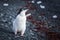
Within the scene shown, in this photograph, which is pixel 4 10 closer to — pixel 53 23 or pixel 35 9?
pixel 35 9

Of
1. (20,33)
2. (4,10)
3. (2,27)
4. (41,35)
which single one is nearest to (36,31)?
(41,35)

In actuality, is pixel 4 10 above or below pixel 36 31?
above

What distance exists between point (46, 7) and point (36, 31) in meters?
1.11

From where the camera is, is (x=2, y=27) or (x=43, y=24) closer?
(x=2, y=27)

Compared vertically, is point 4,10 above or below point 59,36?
above

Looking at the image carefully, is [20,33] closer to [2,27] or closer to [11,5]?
[2,27]

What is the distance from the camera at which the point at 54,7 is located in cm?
383

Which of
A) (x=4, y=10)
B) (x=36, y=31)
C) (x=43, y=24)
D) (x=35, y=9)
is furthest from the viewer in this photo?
(x=35, y=9)

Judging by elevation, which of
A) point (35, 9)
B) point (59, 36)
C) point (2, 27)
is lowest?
point (59, 36)

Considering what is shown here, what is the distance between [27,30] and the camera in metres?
2.77

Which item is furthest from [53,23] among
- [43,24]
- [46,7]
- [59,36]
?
[46,7]

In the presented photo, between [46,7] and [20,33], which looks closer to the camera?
[20,33]

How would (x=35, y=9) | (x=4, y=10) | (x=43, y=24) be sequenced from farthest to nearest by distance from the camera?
(x=35, y=9)
(x=4, y=10)
(x=43, y=24)

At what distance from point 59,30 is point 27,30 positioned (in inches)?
20.8
